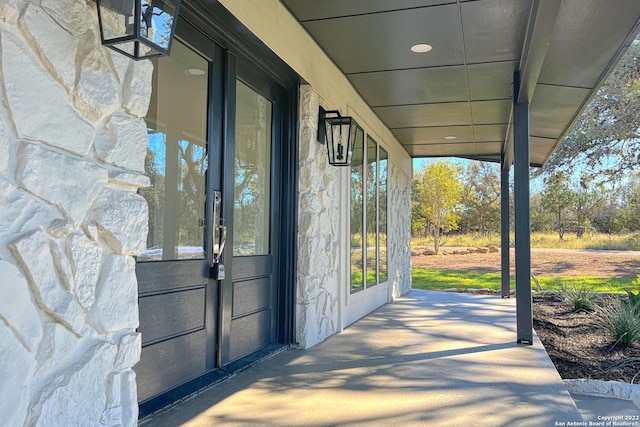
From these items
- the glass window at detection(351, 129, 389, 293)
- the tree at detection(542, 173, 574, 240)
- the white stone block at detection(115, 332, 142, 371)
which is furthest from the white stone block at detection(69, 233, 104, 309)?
the tree at detection(542, 173, 574, 240)

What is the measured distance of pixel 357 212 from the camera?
593 cm

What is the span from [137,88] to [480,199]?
18844 millimetres

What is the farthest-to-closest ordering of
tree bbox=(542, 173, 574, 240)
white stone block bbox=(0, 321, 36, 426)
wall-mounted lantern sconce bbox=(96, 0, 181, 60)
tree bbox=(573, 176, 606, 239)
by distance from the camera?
tree bbox=(542, 173, 574, 240), tree bbox=(573, 176, 606, 239), wall-mounted lantern sconce bbox=(96, 0, 181, 60), white stone block bbox=(0, 321, 36, 426)

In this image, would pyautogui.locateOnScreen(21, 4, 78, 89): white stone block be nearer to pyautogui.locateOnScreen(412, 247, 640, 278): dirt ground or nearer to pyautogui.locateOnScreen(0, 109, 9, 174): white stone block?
pyautogui.locateOnScreen(0, 109, 9, 174): white stone block

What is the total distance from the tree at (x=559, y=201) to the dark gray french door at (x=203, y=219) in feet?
48.2

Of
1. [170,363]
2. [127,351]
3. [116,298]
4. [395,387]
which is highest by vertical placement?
[116,298]

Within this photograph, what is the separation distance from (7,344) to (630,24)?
3758mm

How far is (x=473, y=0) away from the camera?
3346 millimetres

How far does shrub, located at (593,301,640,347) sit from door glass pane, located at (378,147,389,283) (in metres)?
2.74

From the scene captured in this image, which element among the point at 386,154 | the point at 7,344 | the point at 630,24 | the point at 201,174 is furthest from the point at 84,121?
the point at 386,154

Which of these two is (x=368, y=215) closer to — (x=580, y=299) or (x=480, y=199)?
(x=580, y=299)

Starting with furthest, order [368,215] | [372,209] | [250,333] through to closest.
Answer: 1. [372,209]
2. [368,215]
3. [250,333]

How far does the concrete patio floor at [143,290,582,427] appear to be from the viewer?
264 centimetres

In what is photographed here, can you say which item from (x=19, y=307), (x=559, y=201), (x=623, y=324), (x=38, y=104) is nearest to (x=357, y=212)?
(x=623, y=324)
